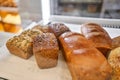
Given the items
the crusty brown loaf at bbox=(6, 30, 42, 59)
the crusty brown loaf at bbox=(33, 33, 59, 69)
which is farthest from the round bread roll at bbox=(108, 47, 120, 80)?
the crusty brown loaf at bbox=(6, 30, 42, 59)

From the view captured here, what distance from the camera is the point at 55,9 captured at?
1236 mm

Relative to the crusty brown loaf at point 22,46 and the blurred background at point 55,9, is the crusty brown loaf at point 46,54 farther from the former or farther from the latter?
the blurred background at point 55,9

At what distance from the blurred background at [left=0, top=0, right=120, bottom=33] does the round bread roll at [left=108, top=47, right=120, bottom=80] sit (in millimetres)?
506

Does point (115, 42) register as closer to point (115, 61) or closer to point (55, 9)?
point (115, 61)

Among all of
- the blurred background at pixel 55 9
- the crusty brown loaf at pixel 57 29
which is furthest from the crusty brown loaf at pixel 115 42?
the blurred background at pixel 55 9

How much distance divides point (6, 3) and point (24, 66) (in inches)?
36.9

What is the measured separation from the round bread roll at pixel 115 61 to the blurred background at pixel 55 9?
51 cm

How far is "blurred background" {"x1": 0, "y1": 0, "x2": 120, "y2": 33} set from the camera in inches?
46.8

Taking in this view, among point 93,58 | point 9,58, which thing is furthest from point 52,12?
point 93,58

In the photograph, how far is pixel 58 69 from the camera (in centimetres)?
67

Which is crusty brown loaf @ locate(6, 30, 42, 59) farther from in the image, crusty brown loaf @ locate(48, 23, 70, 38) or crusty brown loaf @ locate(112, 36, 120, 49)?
crusty brown loaf @ locate(112, 36, 120, 49)

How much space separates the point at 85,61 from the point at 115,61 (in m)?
0.12

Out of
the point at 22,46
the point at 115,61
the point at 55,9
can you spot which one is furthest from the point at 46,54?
the point at 55,9

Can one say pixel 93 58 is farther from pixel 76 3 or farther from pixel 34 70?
pixel 76 3
